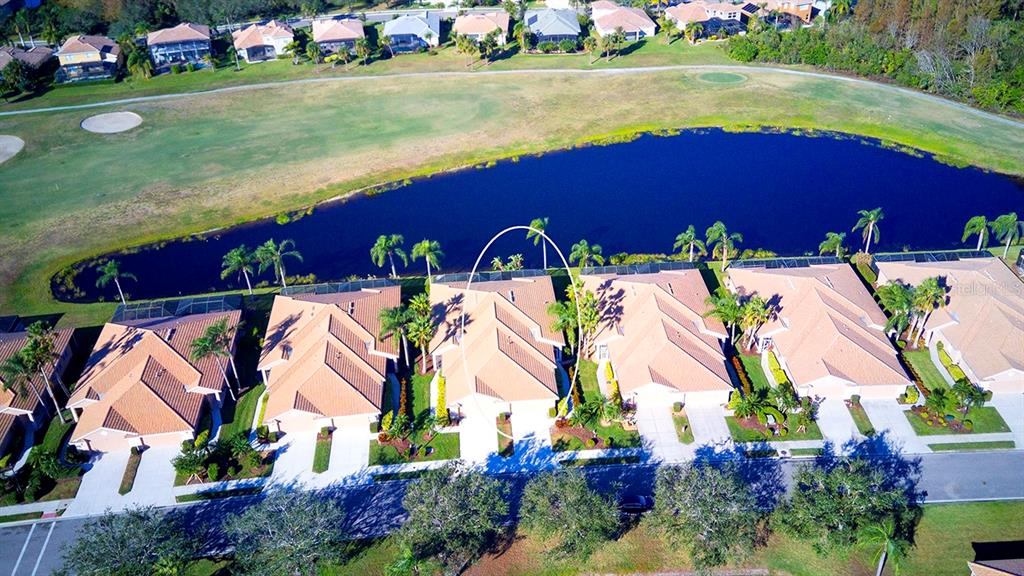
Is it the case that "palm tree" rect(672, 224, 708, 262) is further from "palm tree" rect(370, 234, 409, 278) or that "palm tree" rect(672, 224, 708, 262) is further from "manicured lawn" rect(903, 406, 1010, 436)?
"palm tree" rect(370, 234, 409, 278)

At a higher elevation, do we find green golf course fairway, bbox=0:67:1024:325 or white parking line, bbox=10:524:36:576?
green golf course fairway, bbox=0:67:1024:325

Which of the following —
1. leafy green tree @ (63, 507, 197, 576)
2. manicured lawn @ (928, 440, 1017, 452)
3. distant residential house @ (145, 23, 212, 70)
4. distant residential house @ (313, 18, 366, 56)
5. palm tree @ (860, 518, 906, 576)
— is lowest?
manicured lawn @ (928, 440, 1017, 452)

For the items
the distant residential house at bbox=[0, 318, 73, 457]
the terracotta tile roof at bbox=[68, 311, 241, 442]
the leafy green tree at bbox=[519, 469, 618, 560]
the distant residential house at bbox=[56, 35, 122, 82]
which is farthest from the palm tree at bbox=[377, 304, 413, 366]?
the distant residential house at bbox=[56, 35, 122, 82]

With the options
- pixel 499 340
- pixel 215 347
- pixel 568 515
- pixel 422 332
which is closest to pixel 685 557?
pixel 568 515

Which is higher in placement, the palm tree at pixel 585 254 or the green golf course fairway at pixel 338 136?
the green golf course fairway at pixel 338 136

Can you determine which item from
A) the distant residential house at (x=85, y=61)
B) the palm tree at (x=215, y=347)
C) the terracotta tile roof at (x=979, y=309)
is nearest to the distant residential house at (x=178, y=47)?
the distant residential house at (x=85, y=61)

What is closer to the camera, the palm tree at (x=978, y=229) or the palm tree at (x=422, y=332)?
the palm tree at (x=422, y=332)

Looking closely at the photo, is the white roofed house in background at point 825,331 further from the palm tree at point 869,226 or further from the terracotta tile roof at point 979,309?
the palm tree at point 869,226
